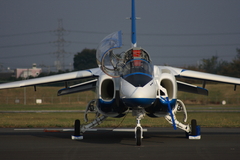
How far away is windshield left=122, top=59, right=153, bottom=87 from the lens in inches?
426

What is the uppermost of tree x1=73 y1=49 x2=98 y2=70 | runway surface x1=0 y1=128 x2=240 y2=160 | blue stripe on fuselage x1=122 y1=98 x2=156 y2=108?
tree x1=73 y1=49 x2=98 y2=70

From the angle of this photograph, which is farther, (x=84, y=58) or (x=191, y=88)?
(x=84, y=58)

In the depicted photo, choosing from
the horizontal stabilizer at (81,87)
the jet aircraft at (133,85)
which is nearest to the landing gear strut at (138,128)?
the jet aircraft at (133,85)

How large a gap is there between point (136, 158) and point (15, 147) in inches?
161

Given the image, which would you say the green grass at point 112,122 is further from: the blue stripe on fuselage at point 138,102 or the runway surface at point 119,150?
the blue stripe on fuselage at point 138,102

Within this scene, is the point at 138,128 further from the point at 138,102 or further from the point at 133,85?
the point at 133,85

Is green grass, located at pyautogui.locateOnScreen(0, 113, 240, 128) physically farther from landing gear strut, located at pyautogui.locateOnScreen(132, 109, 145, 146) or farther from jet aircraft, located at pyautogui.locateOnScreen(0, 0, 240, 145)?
landing gear strut, located at pyautogui.locateOnScreen(132, 109, 145, 146)

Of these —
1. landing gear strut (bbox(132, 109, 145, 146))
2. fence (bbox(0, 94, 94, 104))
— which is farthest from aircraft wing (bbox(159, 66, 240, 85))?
fence (bbox(0, 94, 94, 104))

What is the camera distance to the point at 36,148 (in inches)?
433

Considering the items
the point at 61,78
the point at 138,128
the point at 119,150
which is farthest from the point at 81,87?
the point at 119,150

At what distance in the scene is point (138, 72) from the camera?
11.1m

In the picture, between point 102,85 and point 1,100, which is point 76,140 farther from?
point 1,100

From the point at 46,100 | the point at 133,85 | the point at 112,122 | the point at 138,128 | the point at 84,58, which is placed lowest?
the point at 112,122

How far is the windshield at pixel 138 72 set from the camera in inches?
426
